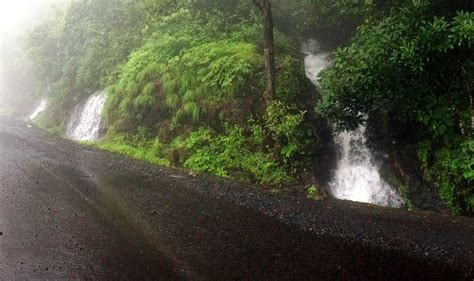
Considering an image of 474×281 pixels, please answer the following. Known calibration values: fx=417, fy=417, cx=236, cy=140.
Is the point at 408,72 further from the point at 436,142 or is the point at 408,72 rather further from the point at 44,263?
the point at 44,263

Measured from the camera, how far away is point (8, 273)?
8.02 meters

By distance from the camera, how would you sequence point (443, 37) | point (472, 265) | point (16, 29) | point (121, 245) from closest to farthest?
1. point (472, 265)
2. point (121, 245)
3. point (443, 37)
4. point (16, 29)

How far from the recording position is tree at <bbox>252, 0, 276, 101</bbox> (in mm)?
13086

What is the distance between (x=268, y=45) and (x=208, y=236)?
22.3ft

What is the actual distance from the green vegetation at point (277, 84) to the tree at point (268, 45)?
45 cm

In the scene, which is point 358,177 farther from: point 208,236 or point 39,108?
point 39,108

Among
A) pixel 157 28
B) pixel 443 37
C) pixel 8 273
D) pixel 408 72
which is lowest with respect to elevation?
pixel 8 273

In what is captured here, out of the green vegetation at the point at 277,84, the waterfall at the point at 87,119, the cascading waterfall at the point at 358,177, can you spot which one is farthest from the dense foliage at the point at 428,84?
the waterfall at the point at 87,119

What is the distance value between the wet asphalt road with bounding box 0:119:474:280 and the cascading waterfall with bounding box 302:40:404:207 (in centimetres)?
115

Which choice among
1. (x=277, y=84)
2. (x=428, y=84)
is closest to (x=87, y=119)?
(x=277, y=84)

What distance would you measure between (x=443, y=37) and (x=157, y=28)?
14.7m

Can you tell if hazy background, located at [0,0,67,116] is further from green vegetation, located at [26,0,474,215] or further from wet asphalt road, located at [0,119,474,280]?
wet asphalt road, located at [0,119,474,280]

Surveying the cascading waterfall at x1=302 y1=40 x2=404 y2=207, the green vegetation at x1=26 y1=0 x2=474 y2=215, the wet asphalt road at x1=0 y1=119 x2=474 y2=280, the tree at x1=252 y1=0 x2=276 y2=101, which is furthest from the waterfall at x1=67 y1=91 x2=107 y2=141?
the cascading waterfall at x1=302 y1=40 x2=404 y2=207

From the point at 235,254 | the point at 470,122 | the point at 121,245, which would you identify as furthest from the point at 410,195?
the point at 121,245
